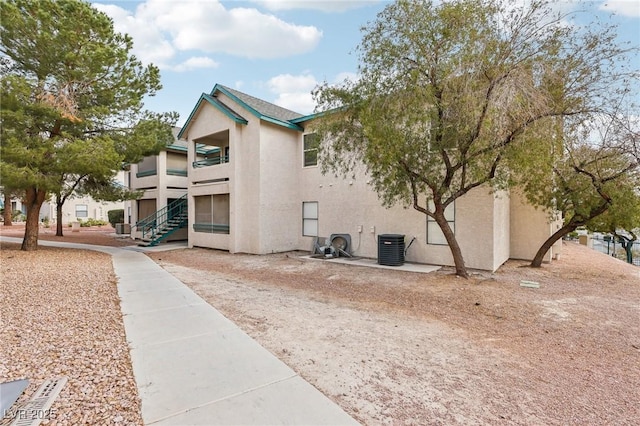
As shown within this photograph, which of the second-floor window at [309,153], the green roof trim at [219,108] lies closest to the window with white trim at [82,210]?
the green roof trim at [219,108]

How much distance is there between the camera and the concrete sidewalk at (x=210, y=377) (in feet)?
8.90

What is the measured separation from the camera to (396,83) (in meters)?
7.50

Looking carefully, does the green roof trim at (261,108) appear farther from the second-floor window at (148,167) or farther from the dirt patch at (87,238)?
the dirt patch at (87,238)

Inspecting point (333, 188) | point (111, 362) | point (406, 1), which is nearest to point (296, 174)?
point (333, 188)

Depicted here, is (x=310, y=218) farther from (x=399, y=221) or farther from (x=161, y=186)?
(x=161, y=186)

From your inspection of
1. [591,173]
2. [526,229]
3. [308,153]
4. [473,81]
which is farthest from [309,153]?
[591,173]

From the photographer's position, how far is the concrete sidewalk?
2.71 m

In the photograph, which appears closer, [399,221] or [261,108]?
[399,221]

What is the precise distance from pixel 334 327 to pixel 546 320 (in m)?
3.82

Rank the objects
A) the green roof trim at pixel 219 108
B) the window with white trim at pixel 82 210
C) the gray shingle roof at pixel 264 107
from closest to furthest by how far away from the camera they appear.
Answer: the green roof trim at pixel 219 108
the gray shingle roof at pixel 264 107
the window with white trim at pixel 82 210

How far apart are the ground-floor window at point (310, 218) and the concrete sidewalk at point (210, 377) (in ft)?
28.2

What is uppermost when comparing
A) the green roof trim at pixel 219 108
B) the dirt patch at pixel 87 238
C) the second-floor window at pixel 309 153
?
the green roof trim at pixel 219 108

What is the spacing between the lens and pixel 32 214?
1203 cm

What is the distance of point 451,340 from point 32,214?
49.1 ft
